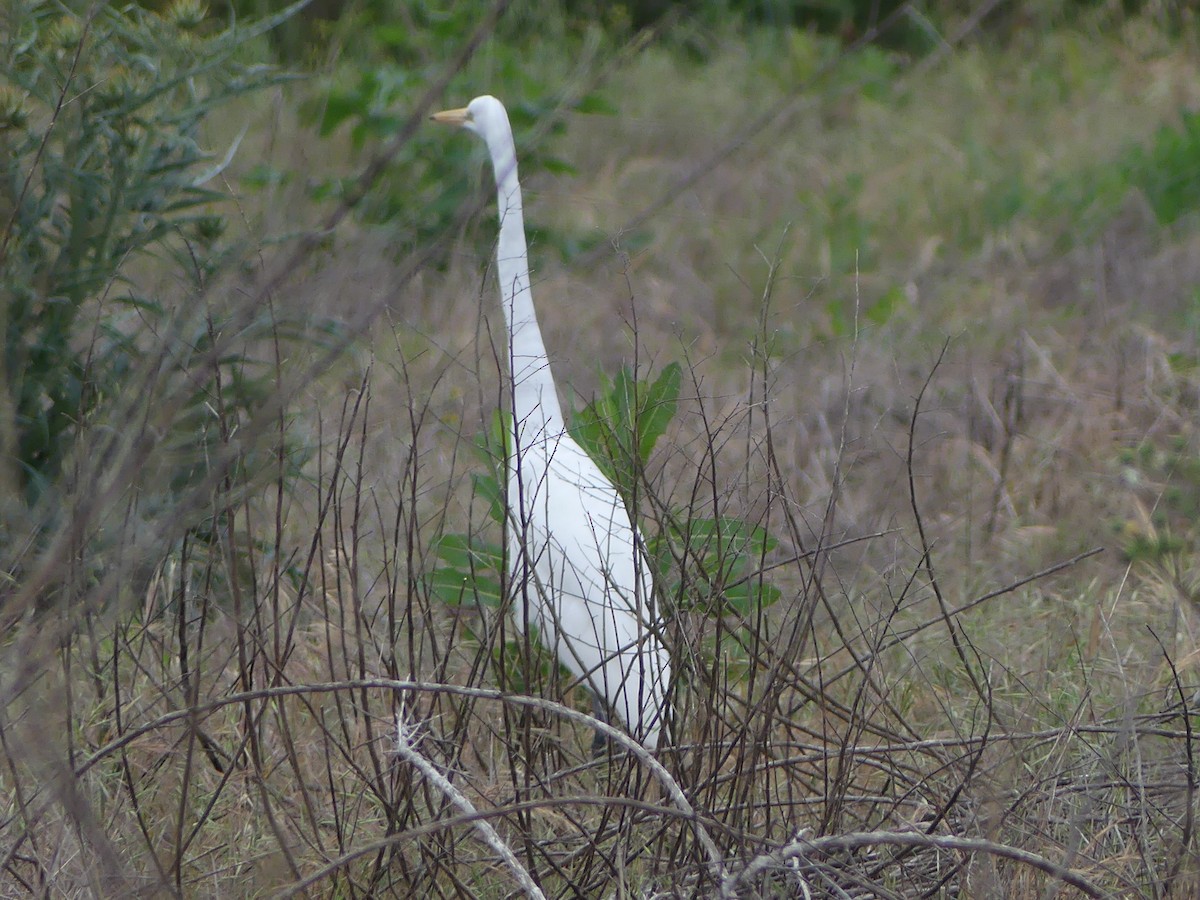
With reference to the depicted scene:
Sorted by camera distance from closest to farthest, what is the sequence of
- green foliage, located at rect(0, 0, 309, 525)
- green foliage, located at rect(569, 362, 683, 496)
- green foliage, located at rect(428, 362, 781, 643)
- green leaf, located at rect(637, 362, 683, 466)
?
green foliage, located at rect(428, 362, 781, 643) → green foliage, located at rect(569, 362, 683, 496) → green leaf, located at rect(637, 362, 683, 466) → green foliage, located at rect(0, 0, 309, 525)

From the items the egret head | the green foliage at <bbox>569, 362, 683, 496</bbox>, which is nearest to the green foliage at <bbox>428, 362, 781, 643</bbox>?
the green foliage at <bbox>569, 362, 683, 496</bbox>

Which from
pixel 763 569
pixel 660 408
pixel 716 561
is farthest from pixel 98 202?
pixel 763 569

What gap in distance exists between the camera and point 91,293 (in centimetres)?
222

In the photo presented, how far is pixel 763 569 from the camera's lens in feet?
4.42

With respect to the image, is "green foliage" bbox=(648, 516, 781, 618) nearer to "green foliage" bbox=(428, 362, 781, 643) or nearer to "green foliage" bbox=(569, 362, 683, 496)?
"green foliage" bbox=(428, 362, 781, 643)

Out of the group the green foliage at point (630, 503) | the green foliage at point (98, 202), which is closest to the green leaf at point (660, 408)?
the green foliage at point (630, 503)

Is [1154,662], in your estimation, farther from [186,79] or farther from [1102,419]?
[186,79]

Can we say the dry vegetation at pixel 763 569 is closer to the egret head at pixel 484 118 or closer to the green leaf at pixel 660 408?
the green leaf at pixel 660 408

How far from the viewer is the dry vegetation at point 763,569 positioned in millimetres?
1378

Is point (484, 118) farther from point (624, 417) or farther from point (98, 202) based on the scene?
point (624, 417)

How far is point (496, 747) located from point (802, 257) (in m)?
3.32

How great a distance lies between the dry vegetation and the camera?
1.38m

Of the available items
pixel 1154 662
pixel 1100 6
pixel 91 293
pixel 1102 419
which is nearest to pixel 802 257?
pixel 1102 419

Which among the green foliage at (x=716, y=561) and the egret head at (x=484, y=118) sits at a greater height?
the egret head at (x=484, y=118)
